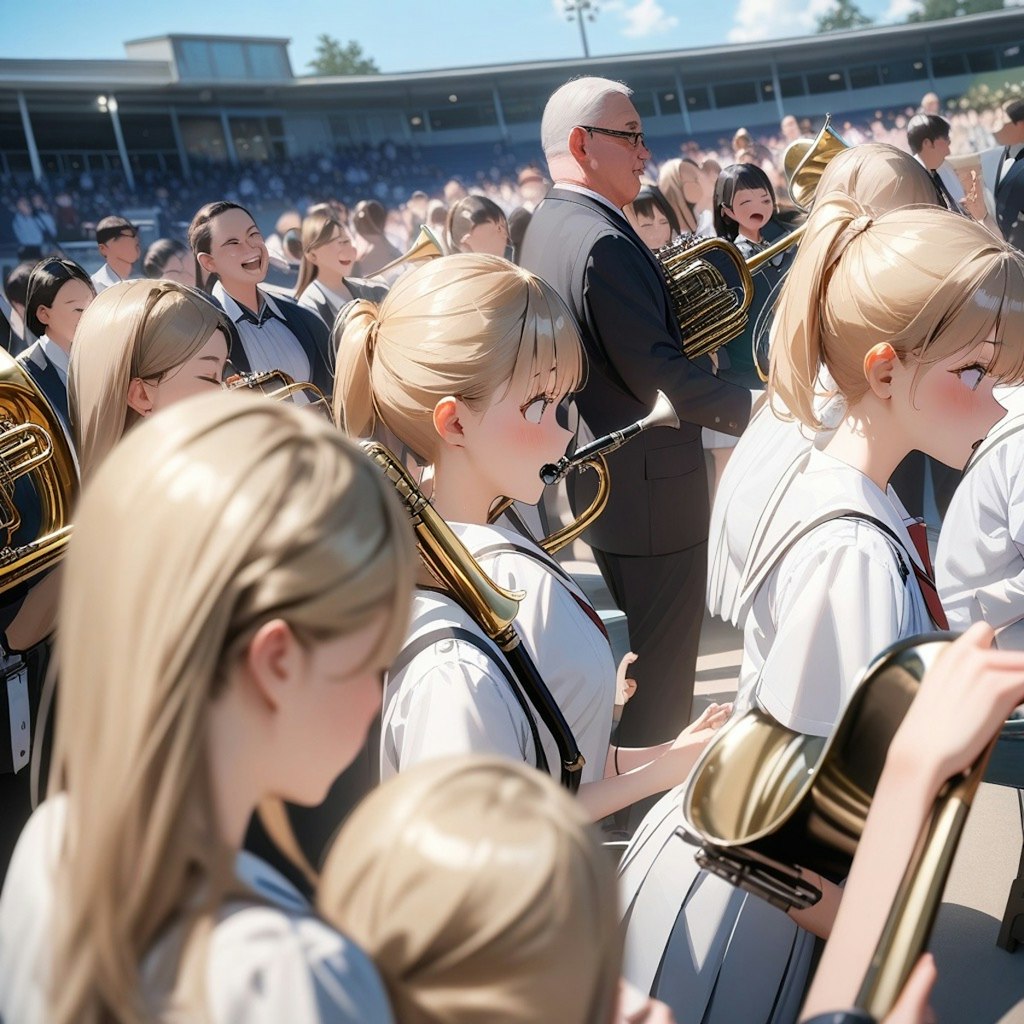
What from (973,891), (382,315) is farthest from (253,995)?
(973,891)

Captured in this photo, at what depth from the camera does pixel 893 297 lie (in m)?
1.81

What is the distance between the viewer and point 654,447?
11.4 feet

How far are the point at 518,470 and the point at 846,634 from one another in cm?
55

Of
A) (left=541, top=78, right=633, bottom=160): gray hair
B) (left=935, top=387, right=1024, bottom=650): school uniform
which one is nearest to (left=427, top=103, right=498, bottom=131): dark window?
(left=541, top=78, right=633, bottom=160): gray hair

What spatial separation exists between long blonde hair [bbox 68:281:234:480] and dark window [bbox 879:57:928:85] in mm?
29468

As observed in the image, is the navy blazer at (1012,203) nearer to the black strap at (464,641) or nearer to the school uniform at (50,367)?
the school uniform at (50,367)

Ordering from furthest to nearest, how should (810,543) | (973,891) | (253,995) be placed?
(973,891) → (810,543) → (253,995)

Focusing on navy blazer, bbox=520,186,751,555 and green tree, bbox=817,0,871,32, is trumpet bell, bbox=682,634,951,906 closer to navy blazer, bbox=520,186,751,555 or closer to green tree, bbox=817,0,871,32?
navy blazer, bbox=520,186,751,555

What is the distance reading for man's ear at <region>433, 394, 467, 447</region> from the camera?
1747 millimetres

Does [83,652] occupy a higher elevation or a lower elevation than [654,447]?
higher

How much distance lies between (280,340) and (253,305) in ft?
0.63

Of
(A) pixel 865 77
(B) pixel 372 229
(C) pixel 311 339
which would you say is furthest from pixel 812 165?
(A) pixel 865 77

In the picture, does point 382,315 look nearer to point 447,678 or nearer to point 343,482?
point 447,678

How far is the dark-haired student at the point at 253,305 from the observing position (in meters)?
4.90
